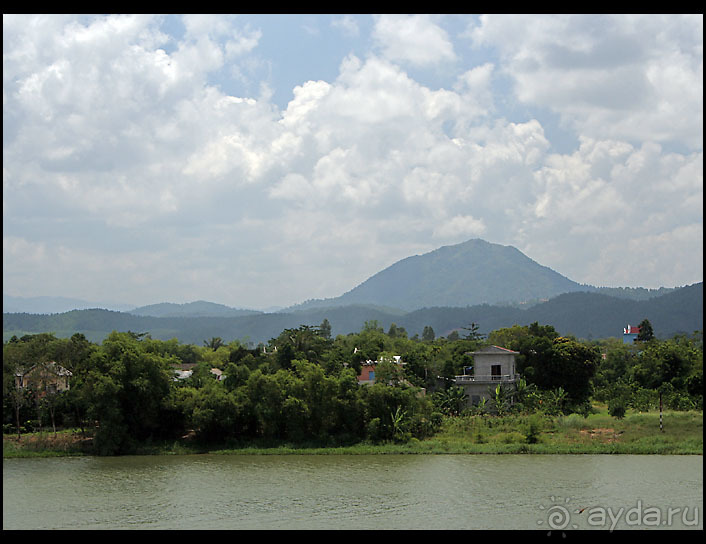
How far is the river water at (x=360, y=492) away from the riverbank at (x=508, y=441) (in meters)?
0.82

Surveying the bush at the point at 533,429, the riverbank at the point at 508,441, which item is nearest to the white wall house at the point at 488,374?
the riverbank at the point at 508,441

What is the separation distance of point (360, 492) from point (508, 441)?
8.51m

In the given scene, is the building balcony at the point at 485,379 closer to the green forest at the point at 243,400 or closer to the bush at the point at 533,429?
the green forest at the point at 243,400

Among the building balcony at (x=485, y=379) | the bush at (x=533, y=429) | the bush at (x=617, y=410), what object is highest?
the building balcony at (x=485, y=379)

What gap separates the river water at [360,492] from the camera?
1459cm

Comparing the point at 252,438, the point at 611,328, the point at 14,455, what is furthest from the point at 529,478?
the point at 611,328

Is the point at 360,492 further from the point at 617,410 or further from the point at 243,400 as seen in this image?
the point at 617,410

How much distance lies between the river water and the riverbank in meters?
0.82

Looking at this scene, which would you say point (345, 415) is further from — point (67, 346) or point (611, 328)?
point (611, 328)

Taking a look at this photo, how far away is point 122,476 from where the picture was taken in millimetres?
20656

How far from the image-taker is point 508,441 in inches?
955

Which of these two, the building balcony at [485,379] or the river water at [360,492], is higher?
the building balcony at [485,379]

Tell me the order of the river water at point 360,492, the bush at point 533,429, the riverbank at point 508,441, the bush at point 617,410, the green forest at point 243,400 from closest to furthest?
the river water at point 360,492 → the riverbank at point 508,441 → the bush at point 533,429 → the green forest at point 243,400 → the bush at point 617,410
